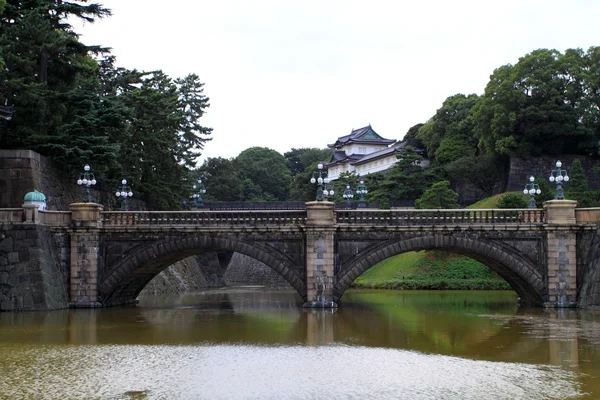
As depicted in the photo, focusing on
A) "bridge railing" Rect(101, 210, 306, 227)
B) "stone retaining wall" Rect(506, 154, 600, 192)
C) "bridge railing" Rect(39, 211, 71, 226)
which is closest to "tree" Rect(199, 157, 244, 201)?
"stone retaining wall" Rect(506, 154, 600, 192)

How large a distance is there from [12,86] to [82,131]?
4.15 m

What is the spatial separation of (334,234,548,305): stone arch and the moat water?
1.23 meters

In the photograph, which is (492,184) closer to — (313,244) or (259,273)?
(259,273)

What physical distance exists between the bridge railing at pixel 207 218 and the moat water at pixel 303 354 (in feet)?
13.3

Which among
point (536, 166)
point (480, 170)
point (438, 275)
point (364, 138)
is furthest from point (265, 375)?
point (364, 138)

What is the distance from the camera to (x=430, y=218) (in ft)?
117

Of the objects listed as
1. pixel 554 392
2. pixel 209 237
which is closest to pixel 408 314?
pixel 209 237

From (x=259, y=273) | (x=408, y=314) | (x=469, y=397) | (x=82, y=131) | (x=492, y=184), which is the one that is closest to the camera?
(x=469, y=397)

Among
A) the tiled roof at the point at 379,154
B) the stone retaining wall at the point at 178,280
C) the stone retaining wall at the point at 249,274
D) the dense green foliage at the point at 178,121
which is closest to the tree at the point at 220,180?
the dense green foliage at the point at 178,121

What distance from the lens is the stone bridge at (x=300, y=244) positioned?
112 ft

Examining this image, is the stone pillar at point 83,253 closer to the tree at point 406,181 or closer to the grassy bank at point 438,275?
the grassy bank at point 438,275

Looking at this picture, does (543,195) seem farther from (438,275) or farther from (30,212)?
(30,212)

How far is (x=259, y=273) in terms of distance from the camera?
7231 cm

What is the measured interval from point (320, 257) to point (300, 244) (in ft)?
3.87
